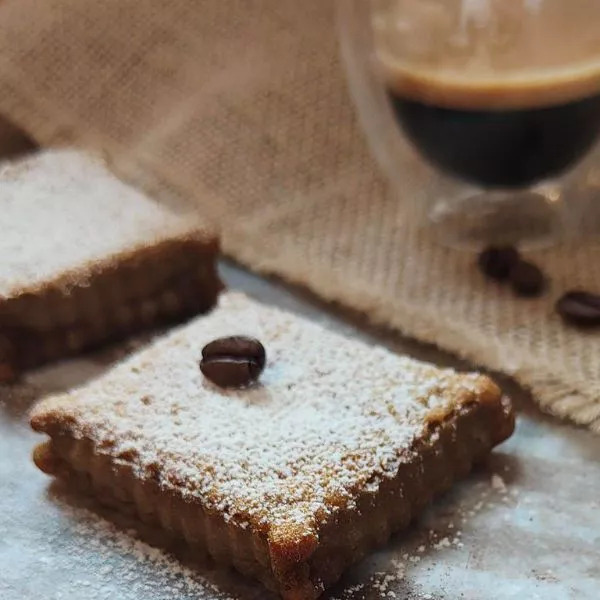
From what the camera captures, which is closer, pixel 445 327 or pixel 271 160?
pixel 445 327

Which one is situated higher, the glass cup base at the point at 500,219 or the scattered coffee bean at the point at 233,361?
the scattered coffee bean at the point at 233,361

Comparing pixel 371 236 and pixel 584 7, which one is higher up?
pixel 584 7

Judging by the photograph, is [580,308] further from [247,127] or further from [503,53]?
[247,127]

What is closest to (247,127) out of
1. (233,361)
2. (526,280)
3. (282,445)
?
(526,280)

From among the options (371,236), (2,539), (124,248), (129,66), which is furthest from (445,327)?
(129,66)

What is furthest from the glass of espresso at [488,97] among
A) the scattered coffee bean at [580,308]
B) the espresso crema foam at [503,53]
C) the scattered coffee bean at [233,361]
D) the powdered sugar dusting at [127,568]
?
the powdered sugar dusting at [127,568]

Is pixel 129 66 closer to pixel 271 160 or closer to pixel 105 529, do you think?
pixel 271 160

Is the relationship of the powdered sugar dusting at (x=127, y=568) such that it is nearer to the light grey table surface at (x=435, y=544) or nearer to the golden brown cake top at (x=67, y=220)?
the light grey table surface at (x=435, y=544)
